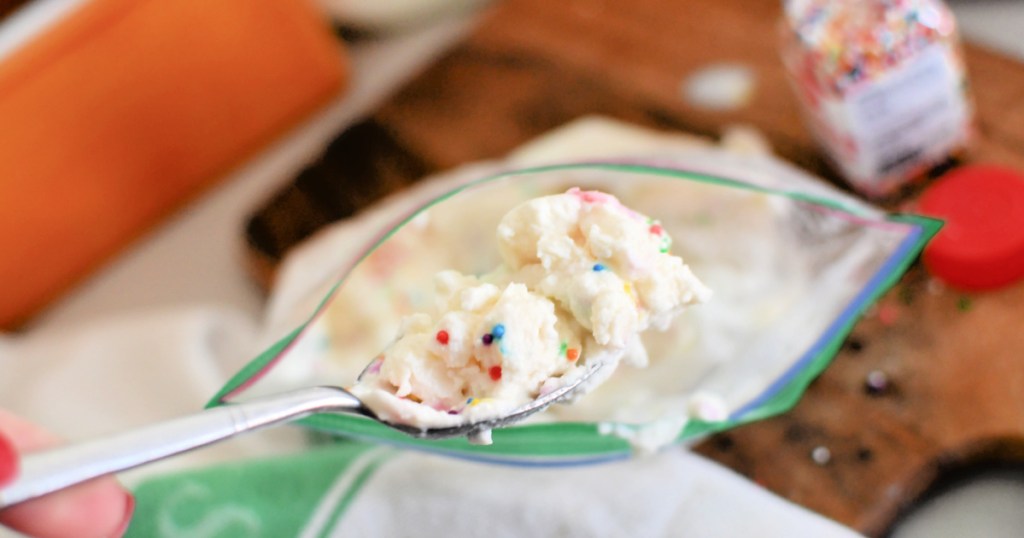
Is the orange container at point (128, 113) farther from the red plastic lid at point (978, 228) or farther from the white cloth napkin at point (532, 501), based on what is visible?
the red plastic lid at point (978, 228)

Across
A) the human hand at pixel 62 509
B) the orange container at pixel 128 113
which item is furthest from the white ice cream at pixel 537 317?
the orange container at pixel 128 113

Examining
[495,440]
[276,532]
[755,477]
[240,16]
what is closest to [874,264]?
[755,477]

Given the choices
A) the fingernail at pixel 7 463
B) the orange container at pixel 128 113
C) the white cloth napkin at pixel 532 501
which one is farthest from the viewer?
the orange container at pixel 128 113

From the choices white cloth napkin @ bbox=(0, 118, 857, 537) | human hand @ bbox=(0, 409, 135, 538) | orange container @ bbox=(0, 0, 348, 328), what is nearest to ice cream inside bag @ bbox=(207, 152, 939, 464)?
white cloth napkin @ bbox=(0, 118, 857, 537)

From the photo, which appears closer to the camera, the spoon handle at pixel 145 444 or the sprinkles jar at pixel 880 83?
the spoon handle at pixel 145 444

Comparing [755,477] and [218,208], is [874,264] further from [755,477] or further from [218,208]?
[218,208]

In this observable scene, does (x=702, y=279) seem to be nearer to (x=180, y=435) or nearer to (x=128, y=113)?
(x=180, y=435)
